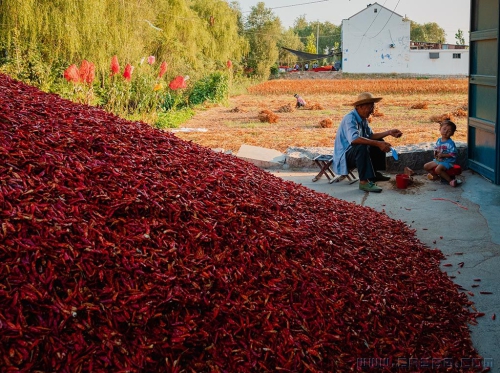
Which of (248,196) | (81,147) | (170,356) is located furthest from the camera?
(248,196)

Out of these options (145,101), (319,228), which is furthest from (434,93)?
(319,228)

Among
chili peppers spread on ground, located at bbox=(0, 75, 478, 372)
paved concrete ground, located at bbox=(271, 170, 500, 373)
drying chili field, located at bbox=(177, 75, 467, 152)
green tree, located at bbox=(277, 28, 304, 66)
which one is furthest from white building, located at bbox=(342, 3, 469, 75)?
chili peppers spread on ground, located at bbox=(0, 75, 478, 372)

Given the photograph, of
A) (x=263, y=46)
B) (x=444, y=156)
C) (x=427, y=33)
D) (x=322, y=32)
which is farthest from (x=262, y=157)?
(x=322, y=32)

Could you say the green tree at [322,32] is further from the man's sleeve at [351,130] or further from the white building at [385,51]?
the man's sleeve at [351,130]

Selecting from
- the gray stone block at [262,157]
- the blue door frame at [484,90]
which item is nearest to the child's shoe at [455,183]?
the blue door frame at [484,90]

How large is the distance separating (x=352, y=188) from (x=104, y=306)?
4.53 meters

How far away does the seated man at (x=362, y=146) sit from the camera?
239 inches

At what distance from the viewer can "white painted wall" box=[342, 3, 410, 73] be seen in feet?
148

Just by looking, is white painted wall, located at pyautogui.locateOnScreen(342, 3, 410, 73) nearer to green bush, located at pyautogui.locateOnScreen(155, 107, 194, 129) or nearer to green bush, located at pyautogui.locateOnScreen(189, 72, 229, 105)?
green bush, located at pyautogui.locateOnScreen(189, 72, 229, 105)

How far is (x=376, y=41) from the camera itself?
1788 inches

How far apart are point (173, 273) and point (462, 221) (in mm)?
3327

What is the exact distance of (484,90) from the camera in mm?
6723

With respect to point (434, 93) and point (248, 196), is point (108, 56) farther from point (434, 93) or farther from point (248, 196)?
point (434, 93)

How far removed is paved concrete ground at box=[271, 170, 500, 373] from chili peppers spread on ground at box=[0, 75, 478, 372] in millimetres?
144
